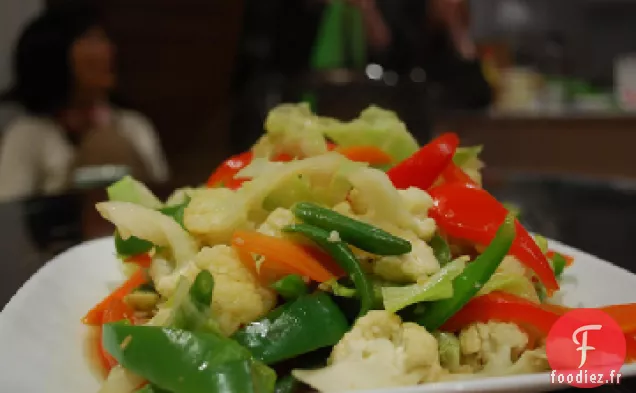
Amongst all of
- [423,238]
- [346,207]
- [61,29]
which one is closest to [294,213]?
[346,207]

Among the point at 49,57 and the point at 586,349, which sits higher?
the point at 49,57

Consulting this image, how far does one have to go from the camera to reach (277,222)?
0.83 metres

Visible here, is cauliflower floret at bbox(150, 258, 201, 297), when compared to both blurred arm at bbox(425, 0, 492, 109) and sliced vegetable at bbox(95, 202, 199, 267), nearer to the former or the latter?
sliced vegetable at bbox(95, 202, 199, 267)

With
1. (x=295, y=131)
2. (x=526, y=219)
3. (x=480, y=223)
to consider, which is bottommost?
(x=526, y=219)

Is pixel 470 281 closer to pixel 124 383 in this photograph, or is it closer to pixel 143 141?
pixel 124 383

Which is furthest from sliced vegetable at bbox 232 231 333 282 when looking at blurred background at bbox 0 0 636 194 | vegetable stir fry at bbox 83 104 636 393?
blurred background at bbox 0 0 636 194

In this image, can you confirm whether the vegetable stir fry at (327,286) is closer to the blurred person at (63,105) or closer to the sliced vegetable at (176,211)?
the sliced vegetable at (176,211)

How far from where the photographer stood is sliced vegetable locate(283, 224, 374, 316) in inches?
29.7

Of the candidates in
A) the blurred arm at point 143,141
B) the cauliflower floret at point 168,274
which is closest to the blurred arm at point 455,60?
the blurred arm at point 143,141

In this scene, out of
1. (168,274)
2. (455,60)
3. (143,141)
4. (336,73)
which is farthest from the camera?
(455,60)

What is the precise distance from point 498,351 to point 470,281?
9cm

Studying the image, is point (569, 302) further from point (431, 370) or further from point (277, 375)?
point (277, 375)

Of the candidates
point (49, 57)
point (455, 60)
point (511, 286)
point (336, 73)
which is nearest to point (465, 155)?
point (511, 286)

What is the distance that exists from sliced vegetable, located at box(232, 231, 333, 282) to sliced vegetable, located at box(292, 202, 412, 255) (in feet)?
0.14
